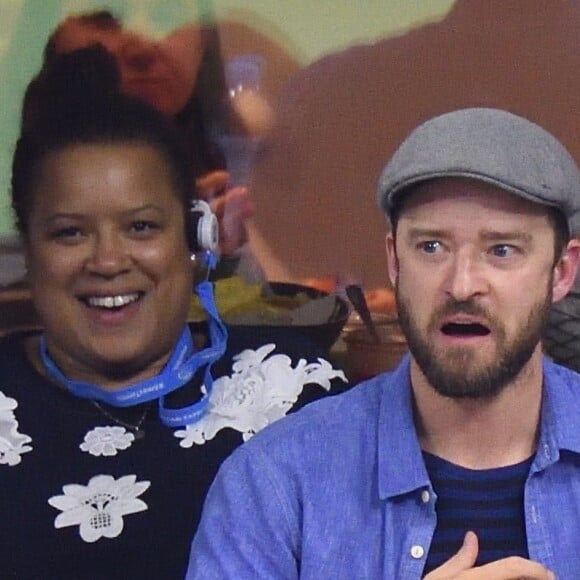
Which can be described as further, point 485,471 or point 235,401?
point 235,401

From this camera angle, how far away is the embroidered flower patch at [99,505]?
137 centimetres

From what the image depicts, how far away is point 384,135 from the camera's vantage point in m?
1.80

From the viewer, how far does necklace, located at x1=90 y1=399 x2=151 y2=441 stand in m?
1.44

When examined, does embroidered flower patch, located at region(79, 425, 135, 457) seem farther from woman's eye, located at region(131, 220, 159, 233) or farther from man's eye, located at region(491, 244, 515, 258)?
man's eye, located at region(491, 244, 515, 258)

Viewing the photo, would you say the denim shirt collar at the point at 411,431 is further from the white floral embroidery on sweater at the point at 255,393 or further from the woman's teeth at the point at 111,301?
the woman's teeth at the point at 111,301

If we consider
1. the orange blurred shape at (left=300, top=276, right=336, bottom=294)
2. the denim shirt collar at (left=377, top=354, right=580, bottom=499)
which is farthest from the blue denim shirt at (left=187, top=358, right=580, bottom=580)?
the orange blurred shape at (left=300, top=276, right=336, bottom=294)

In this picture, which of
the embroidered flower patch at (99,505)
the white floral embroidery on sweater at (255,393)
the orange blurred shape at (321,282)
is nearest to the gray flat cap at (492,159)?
the white floral embroidery on sweater at (255,393)

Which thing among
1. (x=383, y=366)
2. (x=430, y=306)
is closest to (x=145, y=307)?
(x=383, y=366)

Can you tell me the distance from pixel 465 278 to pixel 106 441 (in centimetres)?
62

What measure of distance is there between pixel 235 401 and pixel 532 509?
1.71ft

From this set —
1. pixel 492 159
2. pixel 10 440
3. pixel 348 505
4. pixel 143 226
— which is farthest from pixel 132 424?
pixel 492 159

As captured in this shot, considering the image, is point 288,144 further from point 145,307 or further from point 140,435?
point 140,435

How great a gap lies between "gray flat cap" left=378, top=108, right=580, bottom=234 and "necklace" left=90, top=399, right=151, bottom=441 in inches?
21.6

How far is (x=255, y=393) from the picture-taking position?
1.46 meters
